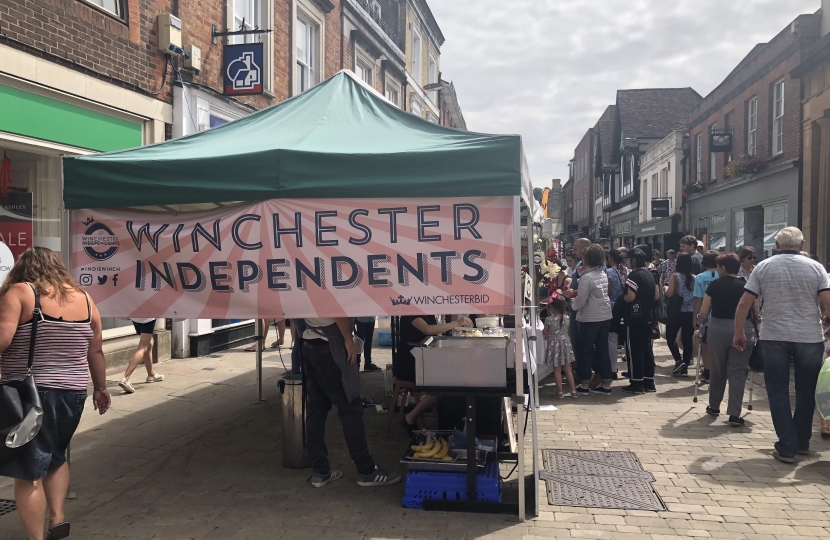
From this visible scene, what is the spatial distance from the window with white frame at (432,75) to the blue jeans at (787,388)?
23765 millimetres

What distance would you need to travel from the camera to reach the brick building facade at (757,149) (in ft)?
52.7

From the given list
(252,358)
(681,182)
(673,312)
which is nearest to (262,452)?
(252,358)

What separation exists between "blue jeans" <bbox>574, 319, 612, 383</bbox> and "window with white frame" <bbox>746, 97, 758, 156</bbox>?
14.4 m

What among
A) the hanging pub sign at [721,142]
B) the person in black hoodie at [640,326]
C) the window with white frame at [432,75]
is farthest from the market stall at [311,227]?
the window with white frame at [432,75]

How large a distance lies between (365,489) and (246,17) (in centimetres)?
997

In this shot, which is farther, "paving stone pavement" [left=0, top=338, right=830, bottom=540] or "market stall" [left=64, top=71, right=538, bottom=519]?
"market stall" [left=64, top=71, right=538, bottom=519]

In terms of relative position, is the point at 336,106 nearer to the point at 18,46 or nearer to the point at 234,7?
the point at 18,46

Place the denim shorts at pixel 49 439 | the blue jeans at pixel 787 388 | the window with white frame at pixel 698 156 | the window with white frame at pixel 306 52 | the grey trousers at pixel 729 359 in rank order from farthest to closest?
the window with white frame at pixel 698 156 < the window with white frame at pixel 306 52 < the grey trousers at pixel 729 359 < the blue jeans at pixel 787 388 < the denim shorts at pixel 49 439

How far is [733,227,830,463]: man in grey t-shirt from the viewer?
17.0 feet

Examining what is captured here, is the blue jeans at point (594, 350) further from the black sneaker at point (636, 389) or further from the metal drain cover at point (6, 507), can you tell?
the metal drain cover at point (6, 507)

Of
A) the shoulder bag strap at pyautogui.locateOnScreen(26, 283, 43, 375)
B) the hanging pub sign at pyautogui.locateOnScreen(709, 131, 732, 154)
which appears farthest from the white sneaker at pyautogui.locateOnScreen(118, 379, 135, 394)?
the hanging pub sign at pyautogui.locateOnScreen(709, 131, 732, 154)

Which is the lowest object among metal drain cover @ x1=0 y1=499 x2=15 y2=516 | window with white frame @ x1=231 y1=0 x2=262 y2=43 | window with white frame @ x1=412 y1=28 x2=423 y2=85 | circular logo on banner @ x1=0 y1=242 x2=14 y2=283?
metal drain cover @ x1=0 y1=499 x2=15 y2=516

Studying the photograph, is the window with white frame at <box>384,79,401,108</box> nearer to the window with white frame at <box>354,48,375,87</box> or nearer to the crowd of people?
the window with white frame at <box>354,48,375,87</box>

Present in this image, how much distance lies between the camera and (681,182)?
87.4 feet
